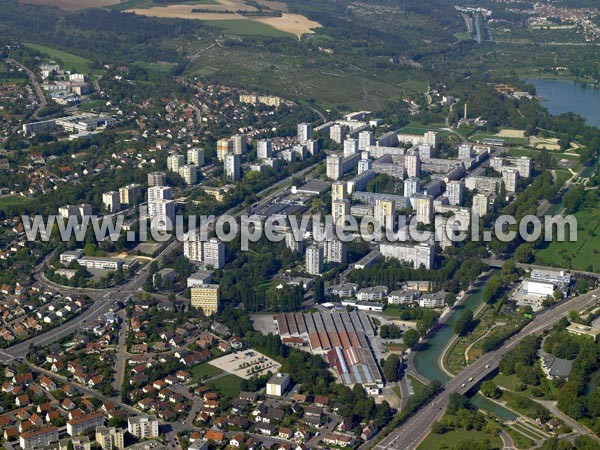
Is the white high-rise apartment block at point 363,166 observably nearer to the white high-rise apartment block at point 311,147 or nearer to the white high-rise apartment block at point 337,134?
the white high-rise apartment block at point 311,147

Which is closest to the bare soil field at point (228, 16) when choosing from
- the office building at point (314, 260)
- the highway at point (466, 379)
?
the office building at point (314, 260)

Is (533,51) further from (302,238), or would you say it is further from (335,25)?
(302,238)

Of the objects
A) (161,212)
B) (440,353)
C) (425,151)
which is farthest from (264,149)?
(440,353)

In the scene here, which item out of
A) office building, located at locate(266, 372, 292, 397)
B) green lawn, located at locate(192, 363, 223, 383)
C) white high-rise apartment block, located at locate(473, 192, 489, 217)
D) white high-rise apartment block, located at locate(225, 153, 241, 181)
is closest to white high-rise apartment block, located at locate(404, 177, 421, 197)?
white high-rise apartment block, located at locate(473, 192, 489, 217)

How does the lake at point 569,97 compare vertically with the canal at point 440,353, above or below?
below

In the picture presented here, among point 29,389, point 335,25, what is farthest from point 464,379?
point 335,25

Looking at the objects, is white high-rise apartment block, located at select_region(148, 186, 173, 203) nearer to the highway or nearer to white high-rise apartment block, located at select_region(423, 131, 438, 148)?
white high-rise apartment block, located at select_region(423, 131, 438, 148)
